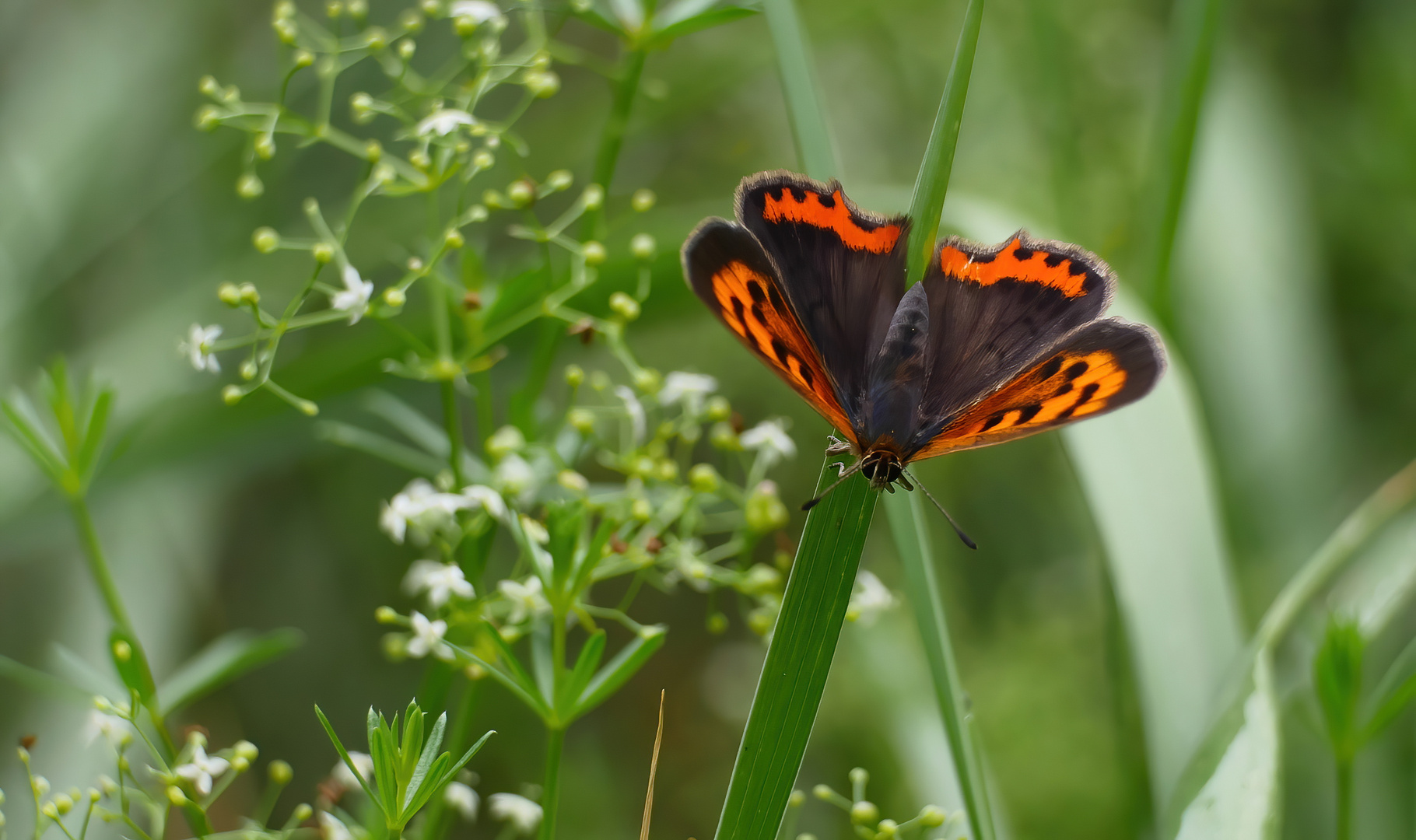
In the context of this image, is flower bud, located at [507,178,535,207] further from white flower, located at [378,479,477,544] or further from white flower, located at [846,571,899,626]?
white flower, located at [846,571,899,626]

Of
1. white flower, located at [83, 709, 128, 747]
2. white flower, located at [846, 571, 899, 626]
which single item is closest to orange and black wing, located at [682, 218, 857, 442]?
white flower, located at [846, 571, 899, 626]

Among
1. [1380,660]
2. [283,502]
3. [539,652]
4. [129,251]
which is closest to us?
[539,652]

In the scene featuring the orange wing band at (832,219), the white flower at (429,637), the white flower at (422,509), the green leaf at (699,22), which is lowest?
the white flower at (429,637)

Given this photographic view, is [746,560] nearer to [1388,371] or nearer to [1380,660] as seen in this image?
[1380,660]

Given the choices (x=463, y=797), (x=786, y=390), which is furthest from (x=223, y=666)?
(x=786, y=390)

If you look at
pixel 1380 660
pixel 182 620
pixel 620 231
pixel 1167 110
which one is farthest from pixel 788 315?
pixel 182 620

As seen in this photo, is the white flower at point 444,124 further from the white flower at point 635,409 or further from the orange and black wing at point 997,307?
the orange and black wing at point 997,307

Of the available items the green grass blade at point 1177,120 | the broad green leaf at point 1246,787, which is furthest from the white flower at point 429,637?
the green grass blade at point 1177,120
